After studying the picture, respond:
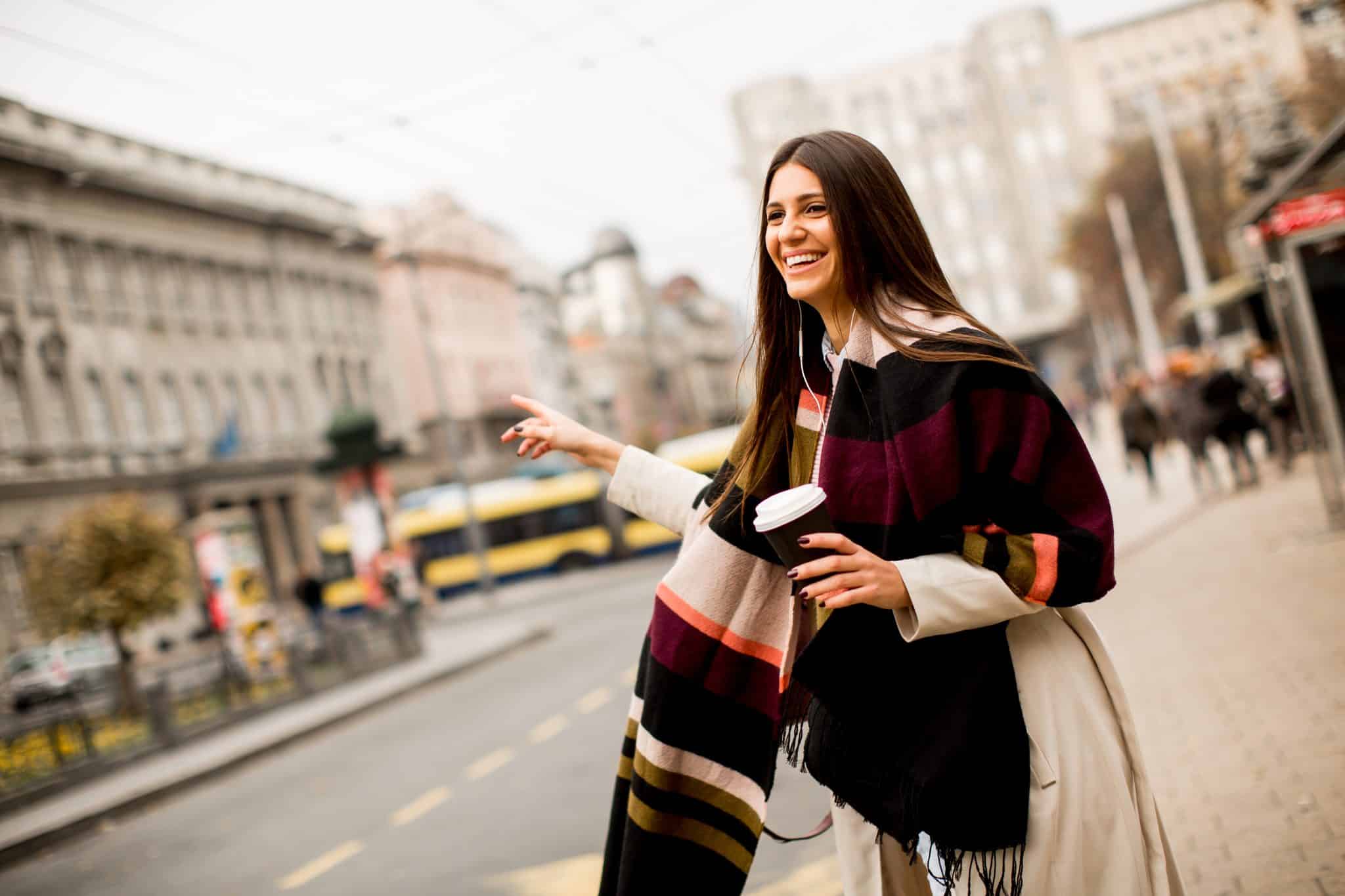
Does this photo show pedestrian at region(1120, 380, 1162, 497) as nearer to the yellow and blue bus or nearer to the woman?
the woman

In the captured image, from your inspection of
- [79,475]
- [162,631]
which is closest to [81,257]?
[79,475]

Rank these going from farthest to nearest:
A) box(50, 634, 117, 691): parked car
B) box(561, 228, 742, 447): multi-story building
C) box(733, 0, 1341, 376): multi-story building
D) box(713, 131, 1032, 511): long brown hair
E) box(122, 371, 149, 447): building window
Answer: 1. box(561, 228, 742, 447): multi-story building
2. box(733, 0, 1341, 376): multi-story building
3. box(122, 371, 149, 447): building window
4. box(50, 634, 117, 691): parked car
5. box(713, 131, 1032, 511): long brown hair

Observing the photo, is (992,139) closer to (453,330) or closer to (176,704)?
(453,330)

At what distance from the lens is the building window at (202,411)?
38.0 metres

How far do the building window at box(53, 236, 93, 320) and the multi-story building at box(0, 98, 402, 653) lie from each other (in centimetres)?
6

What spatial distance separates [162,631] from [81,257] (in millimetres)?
10331

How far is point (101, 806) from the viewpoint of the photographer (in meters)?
10.3

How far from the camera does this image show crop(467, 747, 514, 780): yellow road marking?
8.58 m

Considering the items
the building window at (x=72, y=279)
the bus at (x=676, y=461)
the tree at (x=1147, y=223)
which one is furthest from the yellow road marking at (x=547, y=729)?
the tree at (x=1147, y=223)

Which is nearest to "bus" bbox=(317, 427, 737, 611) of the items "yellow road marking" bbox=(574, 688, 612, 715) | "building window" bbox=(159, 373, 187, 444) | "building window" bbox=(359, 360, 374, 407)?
"building window" bbox=(159, 373, 187, 444)

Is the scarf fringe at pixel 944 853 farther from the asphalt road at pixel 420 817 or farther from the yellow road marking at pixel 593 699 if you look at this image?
the yellow road marking at pixel 593 699

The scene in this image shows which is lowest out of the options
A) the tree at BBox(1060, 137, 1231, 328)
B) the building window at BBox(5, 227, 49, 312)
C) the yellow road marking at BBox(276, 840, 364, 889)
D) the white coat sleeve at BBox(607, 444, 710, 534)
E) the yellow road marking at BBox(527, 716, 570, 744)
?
the yellow road marking at BBox(527, 716, 570, 744)

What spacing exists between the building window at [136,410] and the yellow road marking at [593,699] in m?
27.0

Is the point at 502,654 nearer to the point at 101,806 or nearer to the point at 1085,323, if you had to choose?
the point at 101,806
